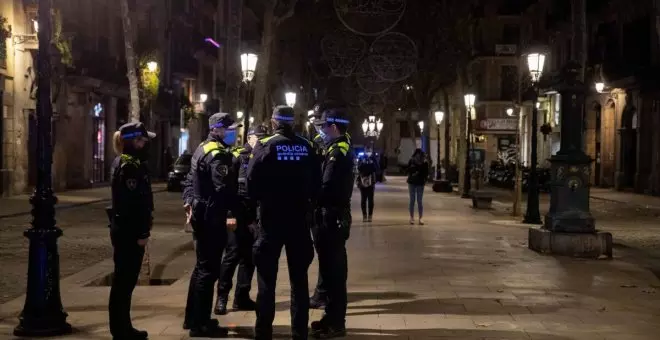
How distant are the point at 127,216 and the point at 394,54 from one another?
20.8 m

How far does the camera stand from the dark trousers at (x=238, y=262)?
8.69m

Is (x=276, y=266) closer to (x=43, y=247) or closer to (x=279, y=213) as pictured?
(x=279, y=213)

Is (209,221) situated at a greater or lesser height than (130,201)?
lesser

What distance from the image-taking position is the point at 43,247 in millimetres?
7688

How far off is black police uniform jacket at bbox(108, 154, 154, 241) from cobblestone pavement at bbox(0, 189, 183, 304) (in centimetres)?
358

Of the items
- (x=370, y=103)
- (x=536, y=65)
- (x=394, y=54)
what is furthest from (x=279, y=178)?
(x=370, y=103)

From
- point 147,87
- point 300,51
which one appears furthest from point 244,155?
point 300,51

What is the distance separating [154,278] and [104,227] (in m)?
8.64

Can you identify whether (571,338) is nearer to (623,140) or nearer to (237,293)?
(237,293)

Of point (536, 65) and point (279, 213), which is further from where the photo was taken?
point (536, 65)

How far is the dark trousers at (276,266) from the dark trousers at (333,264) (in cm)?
90

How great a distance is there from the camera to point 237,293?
29.4 ft

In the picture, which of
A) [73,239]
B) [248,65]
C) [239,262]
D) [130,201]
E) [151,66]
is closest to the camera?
[130,201]

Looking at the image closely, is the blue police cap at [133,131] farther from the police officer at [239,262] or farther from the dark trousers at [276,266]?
the police officer at [239,262]
